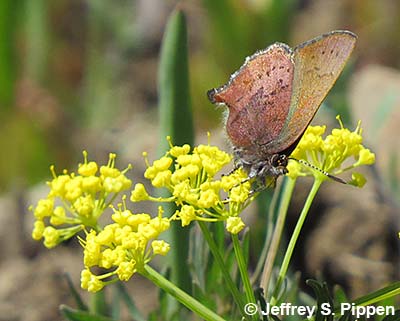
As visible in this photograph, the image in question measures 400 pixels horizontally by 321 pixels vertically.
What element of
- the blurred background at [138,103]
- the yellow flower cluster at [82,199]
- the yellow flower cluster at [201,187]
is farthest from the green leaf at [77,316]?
the blurred background at [138,103]

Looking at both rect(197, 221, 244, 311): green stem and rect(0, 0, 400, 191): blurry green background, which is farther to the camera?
rect(0, 0, 400, 191): blurry green background

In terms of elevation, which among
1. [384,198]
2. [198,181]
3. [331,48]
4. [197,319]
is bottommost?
[197,319]

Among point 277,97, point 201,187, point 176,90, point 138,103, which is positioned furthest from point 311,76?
point 138,103

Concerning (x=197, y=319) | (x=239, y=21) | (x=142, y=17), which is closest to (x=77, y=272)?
(x=197, y=319)

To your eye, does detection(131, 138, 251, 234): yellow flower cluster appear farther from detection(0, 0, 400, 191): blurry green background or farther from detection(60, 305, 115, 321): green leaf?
detection(0, 0, 400, 191): blurry green background

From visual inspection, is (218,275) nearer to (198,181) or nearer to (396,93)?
(198,181)

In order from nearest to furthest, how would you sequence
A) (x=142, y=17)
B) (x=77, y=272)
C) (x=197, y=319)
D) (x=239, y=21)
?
(x=197, y=319) → (x=77, y=272) → (x=239, y=21) → (x=142, y=17)

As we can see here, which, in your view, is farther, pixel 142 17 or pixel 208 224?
pixel 142 17

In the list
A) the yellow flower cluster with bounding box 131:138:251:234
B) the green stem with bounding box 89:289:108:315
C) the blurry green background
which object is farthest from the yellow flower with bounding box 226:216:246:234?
the blurry green background

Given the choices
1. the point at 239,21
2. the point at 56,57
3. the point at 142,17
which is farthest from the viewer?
the point at 142,17
